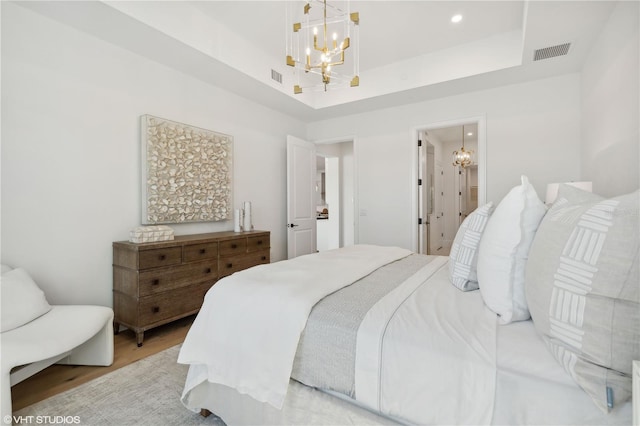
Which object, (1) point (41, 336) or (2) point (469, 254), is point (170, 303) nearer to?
(1) point (41, 336)

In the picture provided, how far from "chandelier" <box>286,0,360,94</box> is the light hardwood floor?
240cm

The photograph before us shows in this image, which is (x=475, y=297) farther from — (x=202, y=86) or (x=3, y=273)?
(x=202, y=86)

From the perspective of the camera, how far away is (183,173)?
3.08 meters

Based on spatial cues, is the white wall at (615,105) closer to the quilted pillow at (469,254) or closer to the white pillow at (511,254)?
the quilted pillow at (469,254)

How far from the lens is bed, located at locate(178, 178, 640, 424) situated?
0.71 m

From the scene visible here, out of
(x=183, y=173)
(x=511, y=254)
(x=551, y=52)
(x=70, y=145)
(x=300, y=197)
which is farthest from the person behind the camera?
(x=300, y=197)

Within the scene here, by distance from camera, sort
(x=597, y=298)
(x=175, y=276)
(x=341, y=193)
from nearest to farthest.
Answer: (x=597, y=298)
(x=175, y=276)
(x=341, y=193)

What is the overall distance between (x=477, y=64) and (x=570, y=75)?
103cm

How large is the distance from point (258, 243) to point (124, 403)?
200 cm

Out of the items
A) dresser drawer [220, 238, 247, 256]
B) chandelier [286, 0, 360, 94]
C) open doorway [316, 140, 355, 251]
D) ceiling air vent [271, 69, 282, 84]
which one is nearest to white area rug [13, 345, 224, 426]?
dresser drawer [220, 238, 247, 256]

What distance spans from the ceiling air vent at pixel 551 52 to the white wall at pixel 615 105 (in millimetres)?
215

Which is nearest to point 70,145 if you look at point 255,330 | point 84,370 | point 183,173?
point 183,173

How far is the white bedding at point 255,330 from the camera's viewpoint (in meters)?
1.12

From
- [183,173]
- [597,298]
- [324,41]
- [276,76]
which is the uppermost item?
[276,76]
